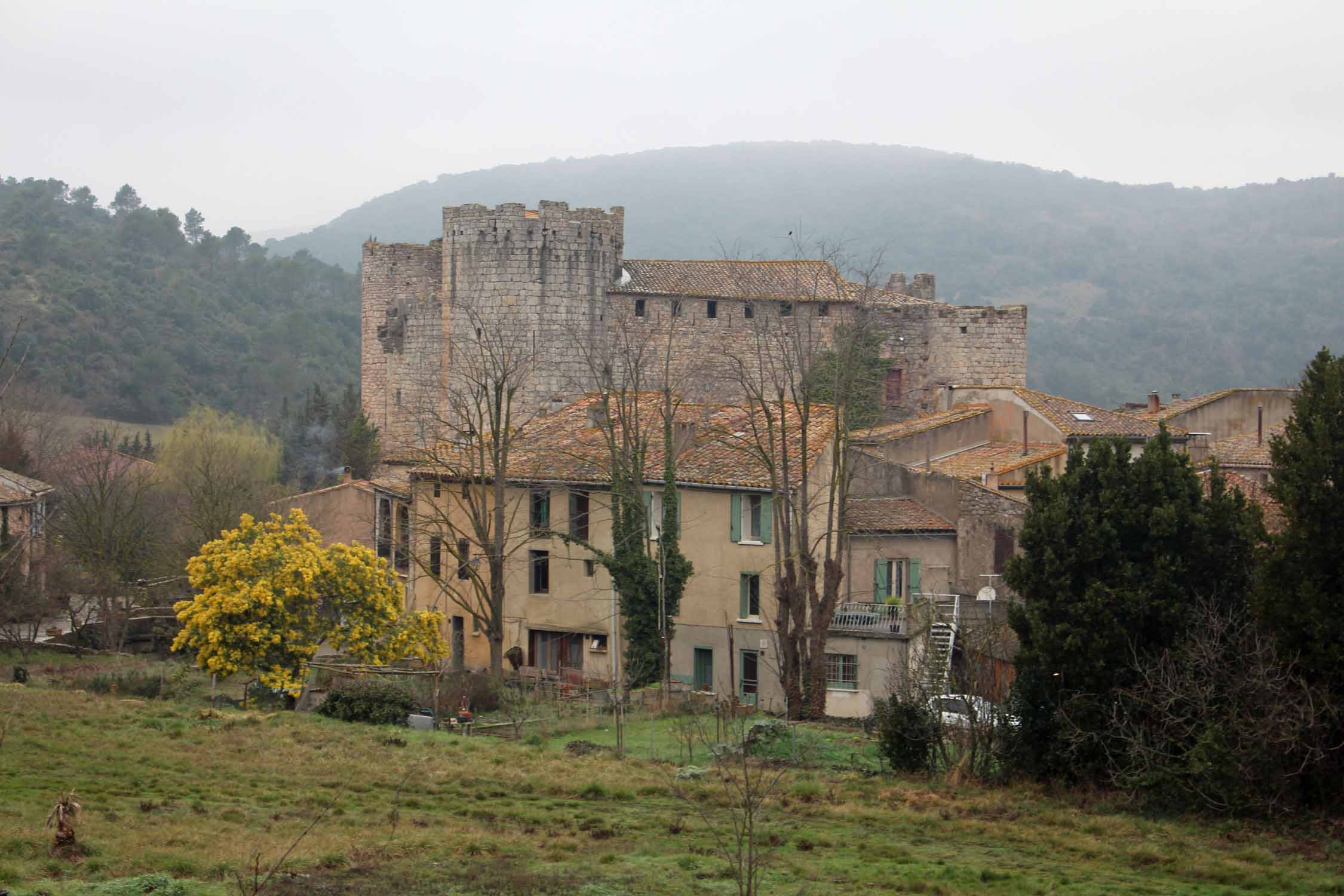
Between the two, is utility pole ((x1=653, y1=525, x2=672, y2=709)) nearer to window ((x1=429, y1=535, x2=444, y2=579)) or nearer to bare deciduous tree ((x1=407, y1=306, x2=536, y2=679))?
bare deciduous tree ((x1=407, y1=306, x2=536, y2=679))

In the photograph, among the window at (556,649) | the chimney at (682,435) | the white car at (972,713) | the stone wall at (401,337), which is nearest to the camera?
the white car at (972,713)

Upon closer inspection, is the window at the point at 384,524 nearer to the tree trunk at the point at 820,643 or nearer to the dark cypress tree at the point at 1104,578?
the tree trunk at the point at 820,643

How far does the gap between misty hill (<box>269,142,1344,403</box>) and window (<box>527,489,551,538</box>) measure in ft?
133

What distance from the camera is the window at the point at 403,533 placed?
107 ft

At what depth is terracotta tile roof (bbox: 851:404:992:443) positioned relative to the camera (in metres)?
33.4

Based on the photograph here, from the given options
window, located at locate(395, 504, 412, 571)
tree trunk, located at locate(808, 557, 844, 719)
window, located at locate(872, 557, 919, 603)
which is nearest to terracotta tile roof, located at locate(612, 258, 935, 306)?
window, located at locate(395, 504, 412, 571)

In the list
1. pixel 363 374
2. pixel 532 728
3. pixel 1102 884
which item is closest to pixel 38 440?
pixel 363 374

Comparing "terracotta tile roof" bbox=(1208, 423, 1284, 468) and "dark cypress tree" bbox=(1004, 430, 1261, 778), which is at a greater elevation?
"terracotta tile roof" bbox=(1208, 423, 1284, 468)

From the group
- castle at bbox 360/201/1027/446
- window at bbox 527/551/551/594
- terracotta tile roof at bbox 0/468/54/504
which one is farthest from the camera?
castle at bbox 360/201/1027/446

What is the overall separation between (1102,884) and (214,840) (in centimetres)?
745

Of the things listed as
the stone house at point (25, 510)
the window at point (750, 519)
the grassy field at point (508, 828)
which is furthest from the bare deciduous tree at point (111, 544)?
the grassy field at point (508, 828)

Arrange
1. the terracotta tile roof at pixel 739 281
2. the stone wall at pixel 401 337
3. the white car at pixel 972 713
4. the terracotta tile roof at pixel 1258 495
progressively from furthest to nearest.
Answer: the stone wall at pixel 401 337
the terracotta tile roof at pixel 739 281
the terracotta tile roof at pixel 1258 495
the white car at pixel 972 713

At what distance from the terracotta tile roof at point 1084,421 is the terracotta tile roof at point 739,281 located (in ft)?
24.0

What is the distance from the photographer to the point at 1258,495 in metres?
28.5
